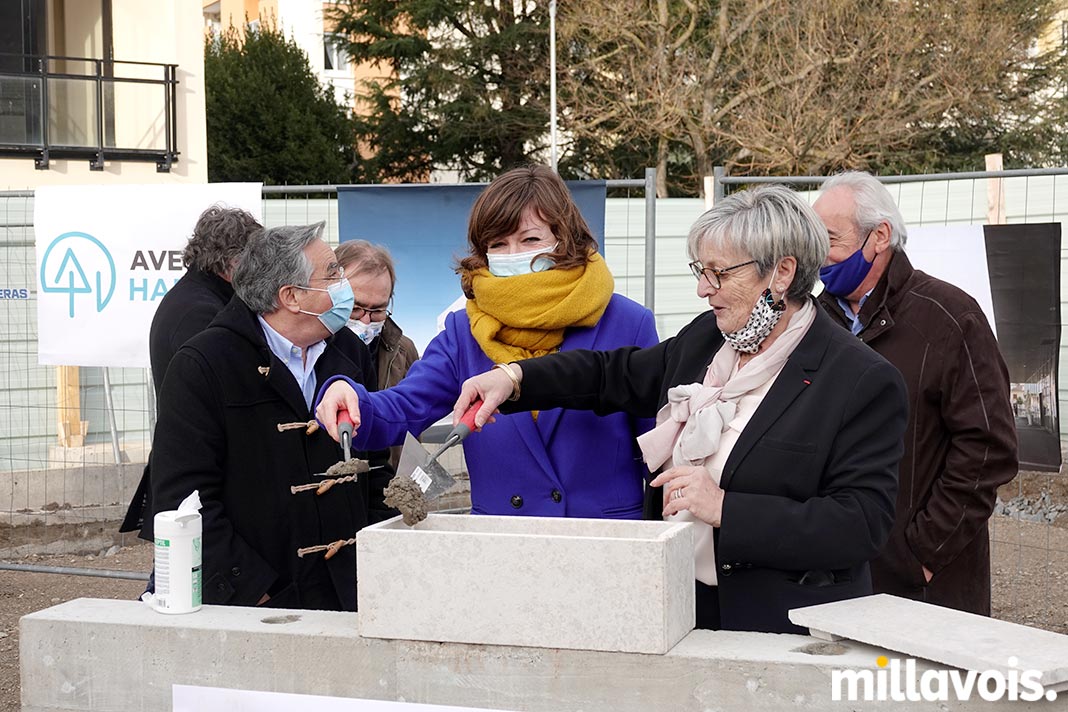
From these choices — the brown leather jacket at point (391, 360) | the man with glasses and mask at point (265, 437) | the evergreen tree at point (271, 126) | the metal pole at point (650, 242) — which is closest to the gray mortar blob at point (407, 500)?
the man with glasses and mask at point (265, 437)

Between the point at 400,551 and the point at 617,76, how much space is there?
70.6 ft

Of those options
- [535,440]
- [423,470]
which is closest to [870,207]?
[535,440]

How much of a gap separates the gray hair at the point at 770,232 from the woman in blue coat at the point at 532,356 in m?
0.48

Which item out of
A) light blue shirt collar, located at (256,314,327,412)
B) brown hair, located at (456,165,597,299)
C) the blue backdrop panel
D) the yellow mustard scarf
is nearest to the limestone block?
the yellow mustard scarf

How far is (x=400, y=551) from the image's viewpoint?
2.38 meters

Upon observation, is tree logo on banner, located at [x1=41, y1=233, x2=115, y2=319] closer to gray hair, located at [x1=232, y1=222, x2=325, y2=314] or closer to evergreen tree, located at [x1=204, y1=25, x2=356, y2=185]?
gray hair, located at [x1=232, y1=222, x2=325, y2=314]

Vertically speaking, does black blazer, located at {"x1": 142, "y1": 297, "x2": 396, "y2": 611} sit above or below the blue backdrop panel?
below

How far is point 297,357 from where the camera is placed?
12.0 feet

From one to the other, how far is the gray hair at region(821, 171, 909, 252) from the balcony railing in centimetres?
1168

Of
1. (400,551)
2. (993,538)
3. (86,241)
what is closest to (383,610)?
(400,551)

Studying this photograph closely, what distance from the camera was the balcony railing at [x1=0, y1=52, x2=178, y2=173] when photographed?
14156mm

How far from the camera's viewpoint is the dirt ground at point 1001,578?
6.91 metres

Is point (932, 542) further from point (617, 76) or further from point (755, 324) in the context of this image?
point (617, 76)

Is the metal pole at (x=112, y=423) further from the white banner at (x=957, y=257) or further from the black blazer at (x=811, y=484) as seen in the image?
the black blazer at (x=811, y=484)
